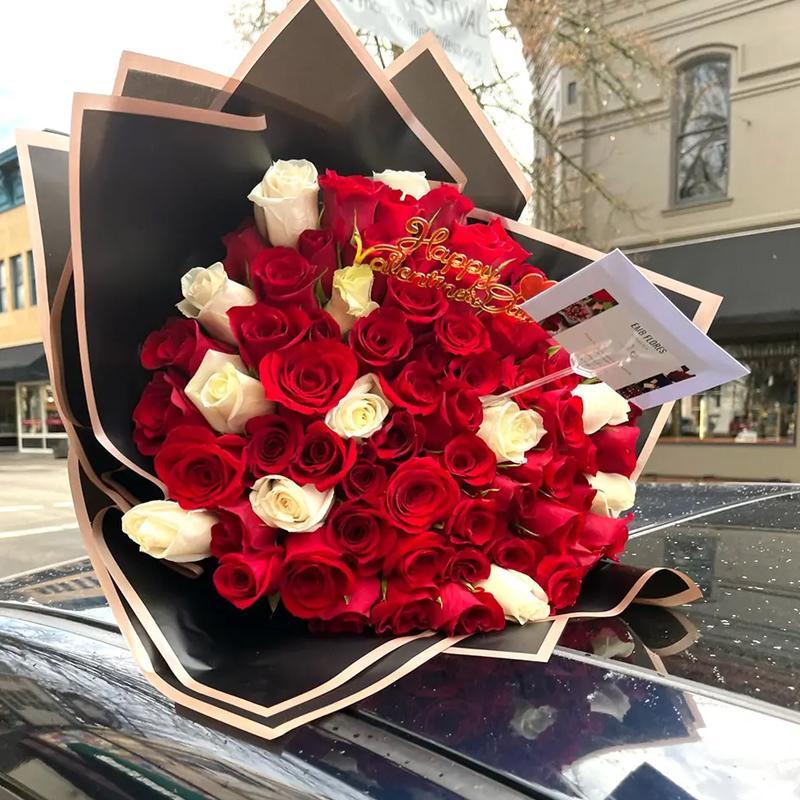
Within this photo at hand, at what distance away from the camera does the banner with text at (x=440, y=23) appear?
2.87 metres

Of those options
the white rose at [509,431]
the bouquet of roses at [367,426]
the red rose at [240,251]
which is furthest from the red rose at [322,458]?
the red rose at [240,251]

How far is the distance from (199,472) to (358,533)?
257 millimetres

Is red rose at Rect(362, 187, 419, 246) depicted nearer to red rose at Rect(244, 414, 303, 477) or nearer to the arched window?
red rose at Rect(244, 414, 303, 477)

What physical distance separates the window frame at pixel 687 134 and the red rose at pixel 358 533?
9720 millimetres

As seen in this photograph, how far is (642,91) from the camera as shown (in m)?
9.79

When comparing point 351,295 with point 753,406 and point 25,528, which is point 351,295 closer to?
point 25,528

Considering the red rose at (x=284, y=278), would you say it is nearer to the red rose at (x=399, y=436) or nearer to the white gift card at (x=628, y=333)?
the red rose at (x=399, y=436)

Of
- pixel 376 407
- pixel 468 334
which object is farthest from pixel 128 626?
pixel 468 334

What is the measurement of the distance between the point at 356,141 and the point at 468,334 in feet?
1.51

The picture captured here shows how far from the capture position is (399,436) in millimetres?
1128

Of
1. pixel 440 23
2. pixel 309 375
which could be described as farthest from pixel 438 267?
A: pixel 440 23

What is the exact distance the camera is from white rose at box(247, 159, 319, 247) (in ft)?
3.82

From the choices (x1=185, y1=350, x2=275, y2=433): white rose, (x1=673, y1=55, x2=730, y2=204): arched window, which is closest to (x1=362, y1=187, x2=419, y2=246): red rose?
(x1=185, y1=350, x2=275, y2=433): white rose

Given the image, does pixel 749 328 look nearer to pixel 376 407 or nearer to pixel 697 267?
pixel 697 267
